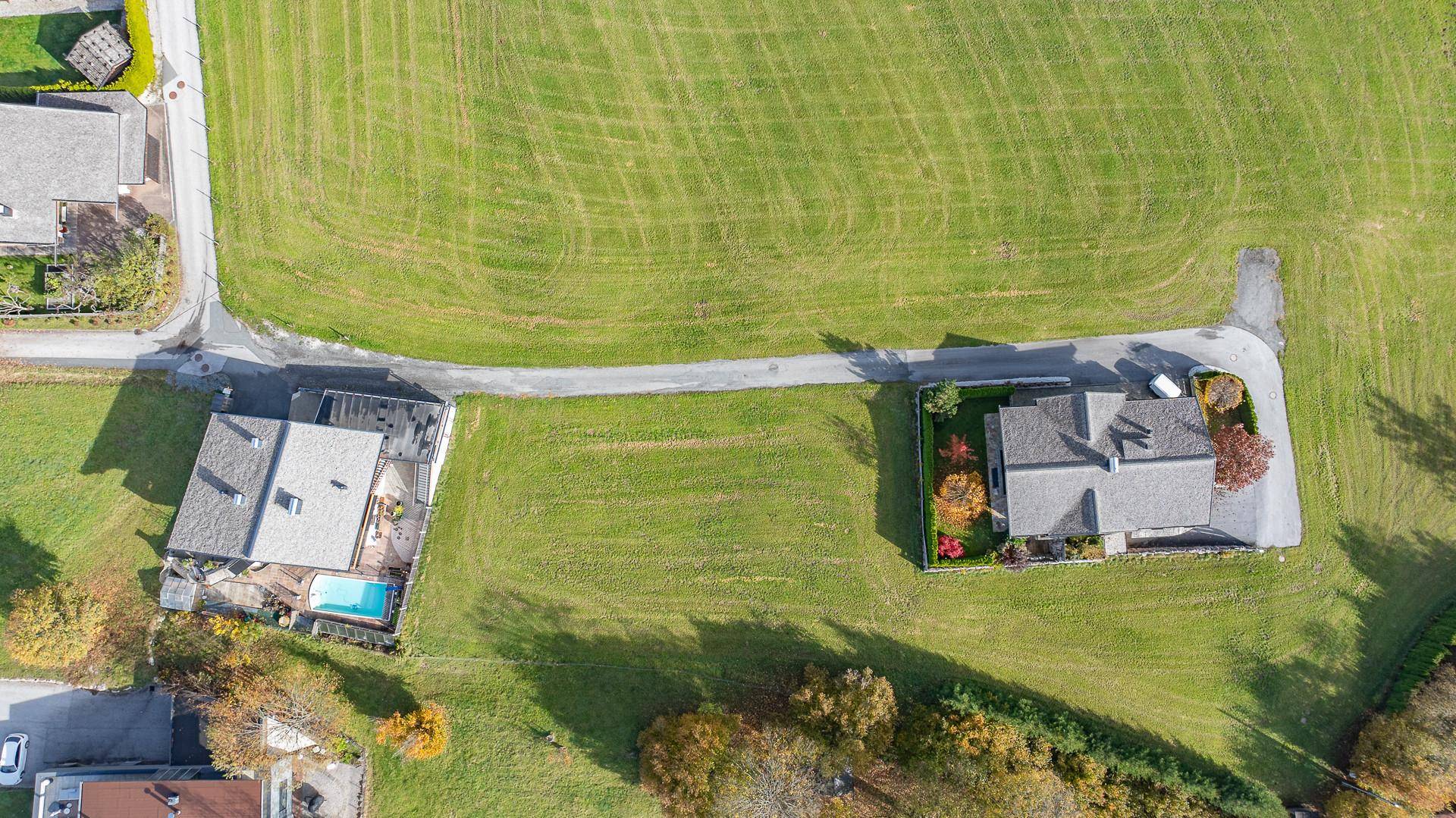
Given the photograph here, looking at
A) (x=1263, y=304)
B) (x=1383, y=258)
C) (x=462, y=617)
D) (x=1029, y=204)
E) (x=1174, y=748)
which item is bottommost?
(x=1174, y=748)

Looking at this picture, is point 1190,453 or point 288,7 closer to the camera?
point 1190,453

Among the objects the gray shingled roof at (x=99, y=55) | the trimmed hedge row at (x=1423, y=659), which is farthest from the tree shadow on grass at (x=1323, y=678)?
the gray shingled roof at (x=99, y=55)

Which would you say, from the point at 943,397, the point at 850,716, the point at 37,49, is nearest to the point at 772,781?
the point at 850,716

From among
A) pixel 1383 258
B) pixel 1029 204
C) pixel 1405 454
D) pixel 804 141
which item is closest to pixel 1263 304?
pixel 1383 258

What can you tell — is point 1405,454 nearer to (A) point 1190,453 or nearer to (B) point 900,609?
(A) point 1190,453

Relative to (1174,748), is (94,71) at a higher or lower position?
higher

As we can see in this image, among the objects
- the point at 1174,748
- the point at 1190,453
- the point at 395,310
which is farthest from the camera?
the point at 395,310

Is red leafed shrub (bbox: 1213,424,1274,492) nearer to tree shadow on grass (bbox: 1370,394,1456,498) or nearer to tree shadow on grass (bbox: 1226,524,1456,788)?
tree shadow on grass (bbox: 1370,394,1456,498)
